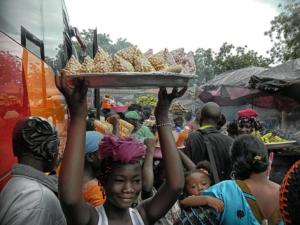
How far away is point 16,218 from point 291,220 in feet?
4.51

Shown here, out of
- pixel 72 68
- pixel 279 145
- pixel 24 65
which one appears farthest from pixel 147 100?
pixel 72 68

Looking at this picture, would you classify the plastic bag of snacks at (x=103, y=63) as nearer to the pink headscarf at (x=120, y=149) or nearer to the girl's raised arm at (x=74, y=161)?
the girl's raised arm at (x=74, y=161)

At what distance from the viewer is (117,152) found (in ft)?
7.35

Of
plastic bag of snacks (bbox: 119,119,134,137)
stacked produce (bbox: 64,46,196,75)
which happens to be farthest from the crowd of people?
plastic bag of snacks (bbox: 119,119,134,137)

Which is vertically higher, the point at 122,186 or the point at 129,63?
the point at 129,63

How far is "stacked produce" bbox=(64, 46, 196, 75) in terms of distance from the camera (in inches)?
93.3

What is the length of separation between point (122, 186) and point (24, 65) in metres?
1.85

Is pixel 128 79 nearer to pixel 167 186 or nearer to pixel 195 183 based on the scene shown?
pixel 167 186

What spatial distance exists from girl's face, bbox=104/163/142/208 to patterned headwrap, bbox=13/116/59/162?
19.3 inches

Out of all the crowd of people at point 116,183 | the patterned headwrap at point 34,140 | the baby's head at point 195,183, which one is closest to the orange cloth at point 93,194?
the crowd of people at point 116,183

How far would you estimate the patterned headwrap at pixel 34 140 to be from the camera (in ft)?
8.28

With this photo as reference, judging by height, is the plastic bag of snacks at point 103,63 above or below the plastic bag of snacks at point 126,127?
above

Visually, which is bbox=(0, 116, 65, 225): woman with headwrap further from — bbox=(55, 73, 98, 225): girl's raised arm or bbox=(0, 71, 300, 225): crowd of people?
bbox=(55, 73, 98, 225): girl's raised arm

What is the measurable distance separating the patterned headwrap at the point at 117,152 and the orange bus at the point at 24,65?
1013 millimetres
